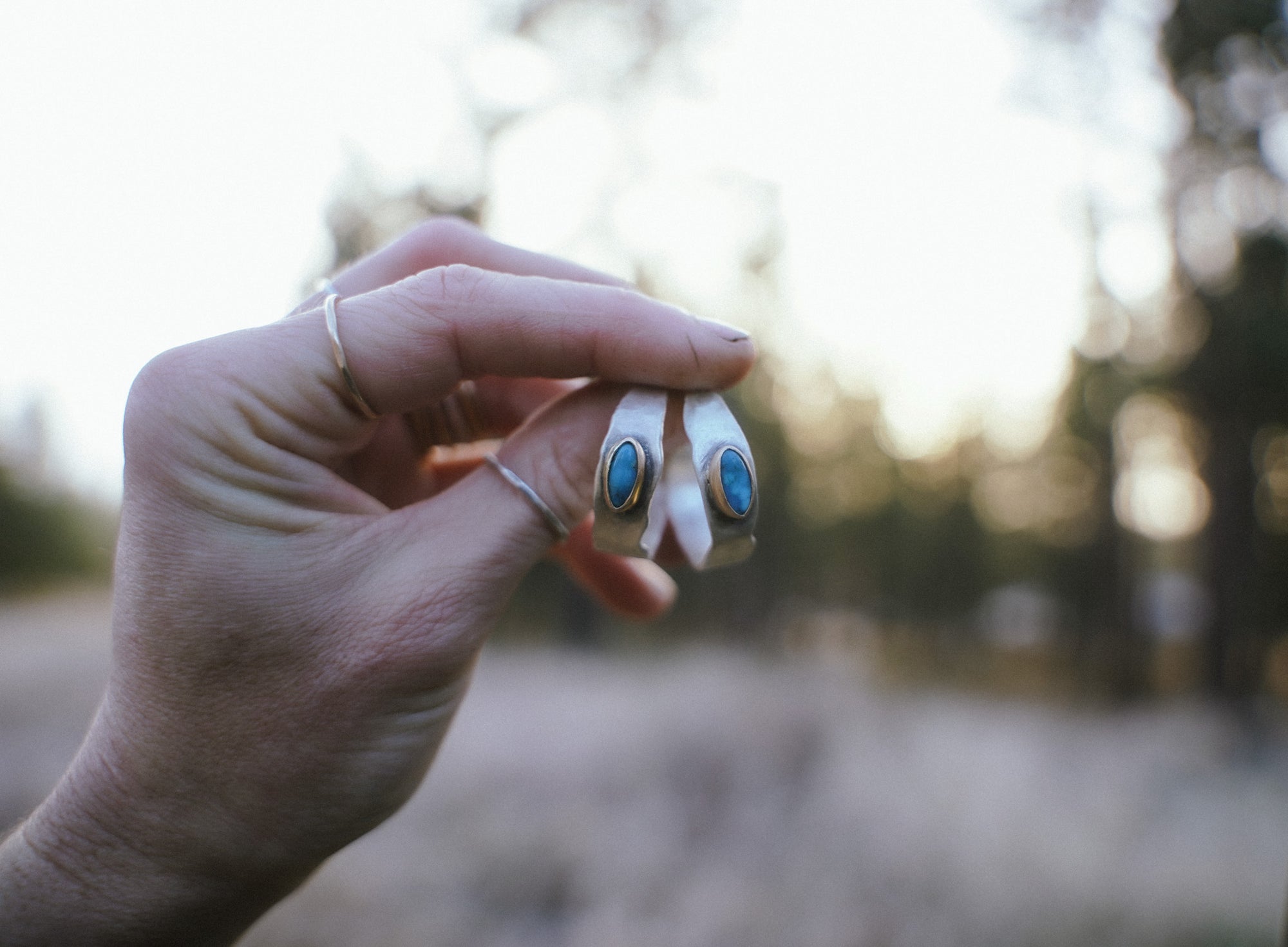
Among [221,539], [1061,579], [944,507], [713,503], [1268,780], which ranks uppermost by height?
[221,539]

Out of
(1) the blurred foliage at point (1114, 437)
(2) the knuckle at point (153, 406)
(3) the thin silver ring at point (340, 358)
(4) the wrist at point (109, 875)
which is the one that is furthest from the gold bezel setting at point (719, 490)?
(1) the blurred foliage at point (1114, 437)

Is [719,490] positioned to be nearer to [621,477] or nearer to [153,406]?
[621,477]

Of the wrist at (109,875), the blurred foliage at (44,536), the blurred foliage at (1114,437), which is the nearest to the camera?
the wrist at (109,875)

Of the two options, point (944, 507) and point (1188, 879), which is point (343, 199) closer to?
point (1188, 879)

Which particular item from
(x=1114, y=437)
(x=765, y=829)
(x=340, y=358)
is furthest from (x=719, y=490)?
(x=1114, y=437)

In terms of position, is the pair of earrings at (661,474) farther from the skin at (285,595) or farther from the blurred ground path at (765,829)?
the blurred ground path at (765,829)

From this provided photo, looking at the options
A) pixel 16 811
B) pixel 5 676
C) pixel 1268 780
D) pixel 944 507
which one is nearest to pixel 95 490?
pixel 5 676
